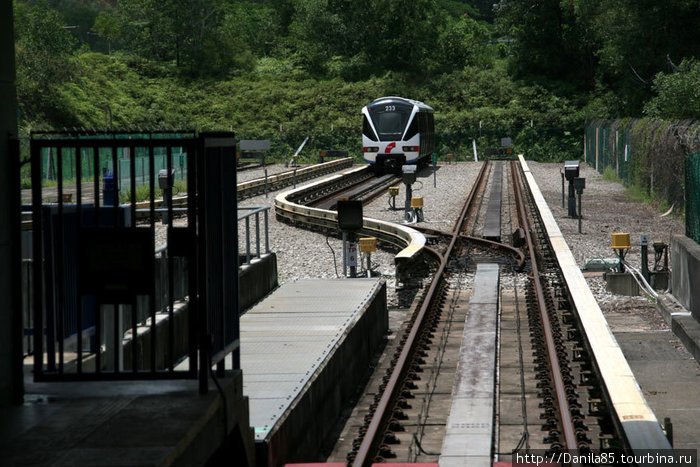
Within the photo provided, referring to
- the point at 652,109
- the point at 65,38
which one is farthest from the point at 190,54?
the point at 652,109

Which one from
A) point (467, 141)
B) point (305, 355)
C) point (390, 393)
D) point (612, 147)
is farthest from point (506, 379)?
point (467, 141)

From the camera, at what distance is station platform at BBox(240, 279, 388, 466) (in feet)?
24.1

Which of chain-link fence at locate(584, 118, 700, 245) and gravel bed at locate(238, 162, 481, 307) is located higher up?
chain-link fence at locate(584, 118, 700, 245)

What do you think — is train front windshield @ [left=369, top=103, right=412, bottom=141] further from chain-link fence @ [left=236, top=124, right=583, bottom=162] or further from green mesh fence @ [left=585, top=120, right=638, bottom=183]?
chain-link fence @ [left=236, top=124, right=583, bottom=162]

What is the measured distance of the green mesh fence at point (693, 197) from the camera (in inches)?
543

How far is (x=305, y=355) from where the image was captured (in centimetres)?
927

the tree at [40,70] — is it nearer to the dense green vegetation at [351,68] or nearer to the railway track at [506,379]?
the dense green vegetation at [351,68]

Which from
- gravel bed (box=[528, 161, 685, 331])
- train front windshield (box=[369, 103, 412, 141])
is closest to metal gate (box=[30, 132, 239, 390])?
gravel bed (box=[528, 161, 685, 331])

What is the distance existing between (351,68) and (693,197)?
6548 centimetres

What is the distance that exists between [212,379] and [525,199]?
88.9 ft

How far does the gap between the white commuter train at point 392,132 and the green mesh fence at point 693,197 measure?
25.8 meters

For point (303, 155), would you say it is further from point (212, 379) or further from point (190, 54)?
point (212, 379)

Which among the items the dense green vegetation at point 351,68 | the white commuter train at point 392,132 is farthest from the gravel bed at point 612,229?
the dense green vegetation at point 351,68

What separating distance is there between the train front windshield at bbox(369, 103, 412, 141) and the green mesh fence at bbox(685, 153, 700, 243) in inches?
1018
